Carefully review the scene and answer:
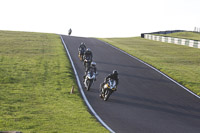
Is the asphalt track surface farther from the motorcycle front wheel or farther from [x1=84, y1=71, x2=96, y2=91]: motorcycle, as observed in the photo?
[x1=84, y1=71, x2=96, y2=91]: motorcycle

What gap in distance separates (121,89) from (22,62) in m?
11.7

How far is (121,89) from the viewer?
2097cm

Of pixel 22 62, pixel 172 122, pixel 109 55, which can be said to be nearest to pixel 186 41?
pixel 109 55

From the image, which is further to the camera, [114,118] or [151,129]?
[114,118]

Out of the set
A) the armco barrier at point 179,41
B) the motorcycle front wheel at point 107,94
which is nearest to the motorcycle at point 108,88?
the motorcycle front wheel at point 107,94

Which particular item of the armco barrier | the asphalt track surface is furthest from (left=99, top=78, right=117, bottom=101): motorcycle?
the armco barrier

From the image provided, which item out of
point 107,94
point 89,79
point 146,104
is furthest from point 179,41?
point 107,94

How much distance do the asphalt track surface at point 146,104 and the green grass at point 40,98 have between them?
1072mm

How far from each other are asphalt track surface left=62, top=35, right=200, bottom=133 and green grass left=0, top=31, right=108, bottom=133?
1072 mm

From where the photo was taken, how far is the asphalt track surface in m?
13.8

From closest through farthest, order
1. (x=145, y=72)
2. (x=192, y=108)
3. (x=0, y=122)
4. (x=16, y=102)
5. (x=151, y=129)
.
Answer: (x=0, y=122) → (x=151, y=129) → (x=16, y=102) → (x=192, y=108) → (x=145, y=72)

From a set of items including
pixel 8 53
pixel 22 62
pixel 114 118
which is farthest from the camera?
pixel 8 53

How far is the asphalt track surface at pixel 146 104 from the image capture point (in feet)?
45.4

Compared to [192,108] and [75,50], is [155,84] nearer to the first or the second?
[192,108]
